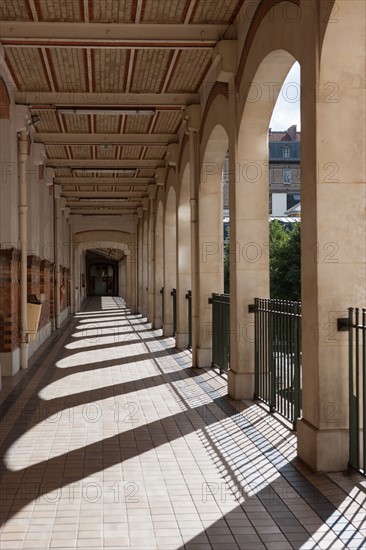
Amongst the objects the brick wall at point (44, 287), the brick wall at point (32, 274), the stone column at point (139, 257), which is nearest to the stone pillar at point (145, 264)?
the stone column at point (139, 257)

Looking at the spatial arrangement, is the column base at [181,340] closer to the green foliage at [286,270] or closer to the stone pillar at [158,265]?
the stone pillar at [158,265]

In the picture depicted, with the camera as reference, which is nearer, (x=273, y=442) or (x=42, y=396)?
(x=273, y=442)

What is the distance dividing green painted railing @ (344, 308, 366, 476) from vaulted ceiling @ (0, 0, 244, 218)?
4477 mm

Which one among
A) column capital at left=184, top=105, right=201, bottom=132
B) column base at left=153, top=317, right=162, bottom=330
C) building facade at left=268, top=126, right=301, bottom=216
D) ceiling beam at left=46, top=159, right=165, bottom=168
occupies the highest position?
building facade at left=268, top=126, right=301, bottom=216

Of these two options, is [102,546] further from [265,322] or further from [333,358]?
[265,322]

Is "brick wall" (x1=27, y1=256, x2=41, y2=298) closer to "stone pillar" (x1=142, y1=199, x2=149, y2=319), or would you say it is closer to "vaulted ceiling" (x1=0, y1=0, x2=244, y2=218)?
"vaulted ceiling" (x1=0, y1=0, x2=244, y2=218)

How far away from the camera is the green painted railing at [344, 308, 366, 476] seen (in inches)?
208

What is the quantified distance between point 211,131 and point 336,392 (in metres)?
6.24

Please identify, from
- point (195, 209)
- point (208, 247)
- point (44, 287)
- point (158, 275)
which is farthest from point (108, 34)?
point (158, 275)

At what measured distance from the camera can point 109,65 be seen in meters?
10.4

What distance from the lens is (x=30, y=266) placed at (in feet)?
43.9

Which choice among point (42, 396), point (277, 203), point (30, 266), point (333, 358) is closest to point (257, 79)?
point (333, 358)

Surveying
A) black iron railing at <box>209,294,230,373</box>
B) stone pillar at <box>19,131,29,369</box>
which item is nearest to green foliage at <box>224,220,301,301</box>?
black iron railing at <box>209,294,230,373</box>

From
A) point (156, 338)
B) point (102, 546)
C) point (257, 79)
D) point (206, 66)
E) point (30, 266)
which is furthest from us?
point (156, 338)
